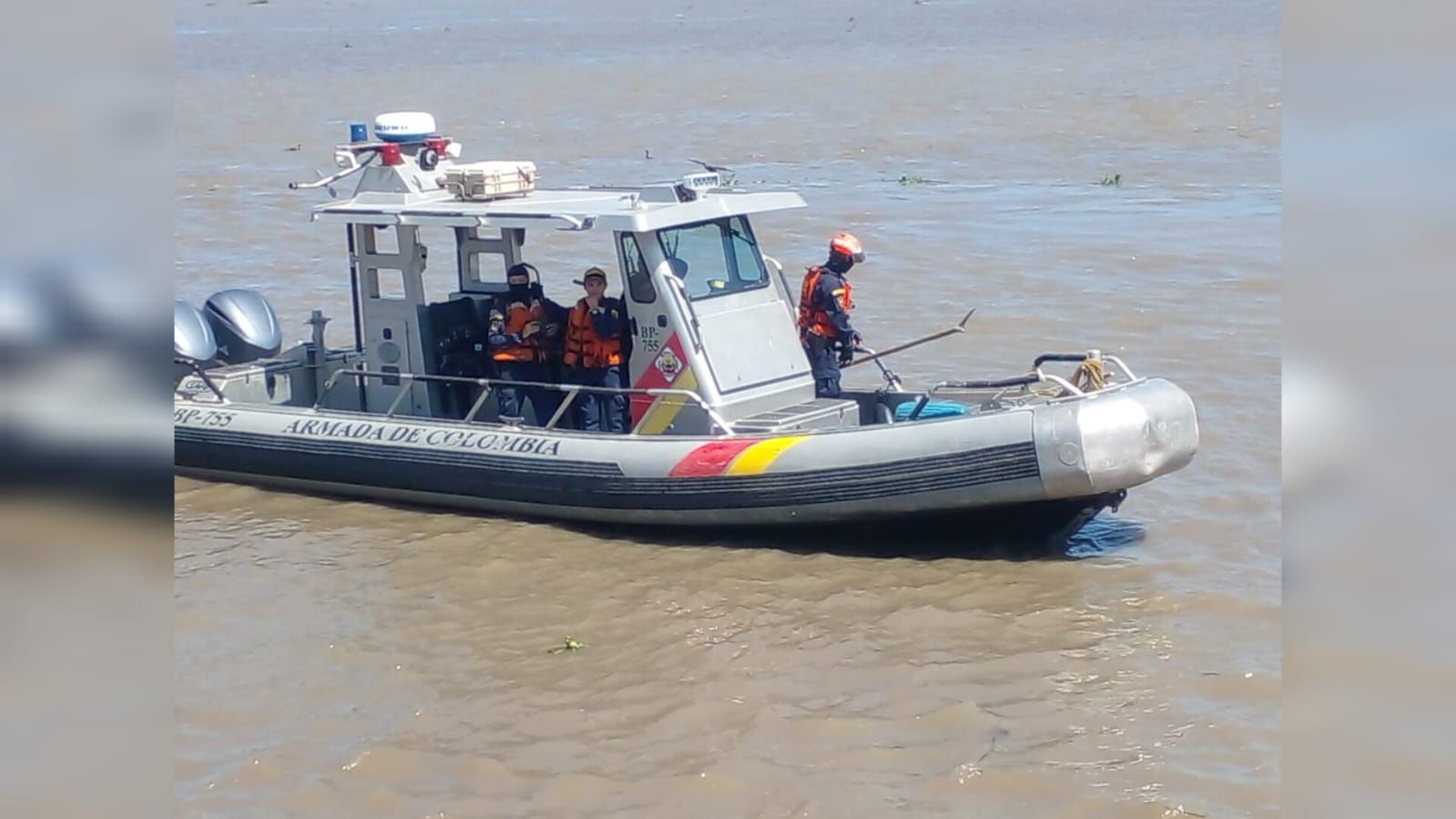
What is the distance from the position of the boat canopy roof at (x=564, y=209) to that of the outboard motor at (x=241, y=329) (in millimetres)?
1684

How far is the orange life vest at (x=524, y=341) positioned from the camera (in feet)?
34.5

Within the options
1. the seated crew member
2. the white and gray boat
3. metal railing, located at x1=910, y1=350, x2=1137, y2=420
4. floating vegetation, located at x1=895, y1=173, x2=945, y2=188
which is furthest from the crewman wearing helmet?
floating vegetation, located at x1=895, y1=173, x2=945, y2=188

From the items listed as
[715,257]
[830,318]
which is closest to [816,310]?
[830,318]

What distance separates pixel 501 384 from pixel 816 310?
1932 millimetres

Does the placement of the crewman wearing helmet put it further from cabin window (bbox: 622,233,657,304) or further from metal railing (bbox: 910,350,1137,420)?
cabin window (bbox: 622,233,657,304)

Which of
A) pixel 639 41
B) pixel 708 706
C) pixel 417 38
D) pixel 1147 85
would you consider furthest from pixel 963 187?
pixel 417 38

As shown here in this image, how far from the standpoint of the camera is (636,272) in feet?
33.3

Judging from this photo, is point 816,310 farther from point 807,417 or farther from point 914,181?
point 914,181

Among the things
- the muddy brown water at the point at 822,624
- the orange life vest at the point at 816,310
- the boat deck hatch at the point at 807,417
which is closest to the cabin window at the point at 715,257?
the orange life vest at the point at 816,310

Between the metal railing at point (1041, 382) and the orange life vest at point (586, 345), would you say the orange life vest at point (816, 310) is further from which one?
the orange life vest at point (586, 345)

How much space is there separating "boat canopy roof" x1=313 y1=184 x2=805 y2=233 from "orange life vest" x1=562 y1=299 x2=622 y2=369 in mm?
616

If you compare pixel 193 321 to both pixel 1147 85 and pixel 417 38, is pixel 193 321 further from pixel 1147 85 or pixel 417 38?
pixel 417 38

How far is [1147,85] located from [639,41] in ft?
54.0
